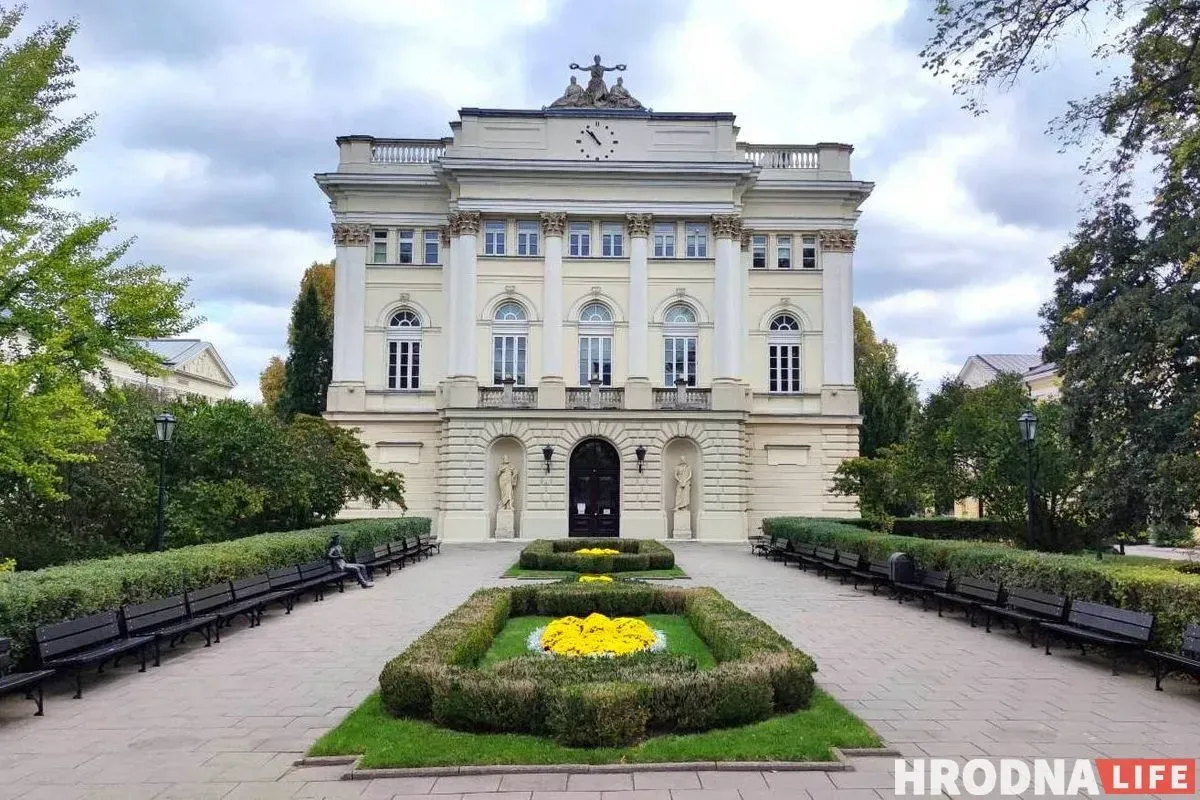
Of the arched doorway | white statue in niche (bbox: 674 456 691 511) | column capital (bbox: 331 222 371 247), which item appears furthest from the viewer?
column capital (bbox: 331 222 371 247)

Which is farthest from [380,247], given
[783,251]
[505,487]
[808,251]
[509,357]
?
[808,251]

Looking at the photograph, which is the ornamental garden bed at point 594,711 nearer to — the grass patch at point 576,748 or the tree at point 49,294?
the grass patch at point 576,748

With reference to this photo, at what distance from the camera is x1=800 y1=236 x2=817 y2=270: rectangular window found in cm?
3972

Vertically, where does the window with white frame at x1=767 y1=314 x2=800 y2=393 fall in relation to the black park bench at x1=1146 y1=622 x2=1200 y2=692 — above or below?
above

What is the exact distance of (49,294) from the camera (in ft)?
49.8

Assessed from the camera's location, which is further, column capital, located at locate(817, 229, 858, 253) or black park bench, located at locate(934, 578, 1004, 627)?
column capital, located at locate(817, 229, 858, 253)

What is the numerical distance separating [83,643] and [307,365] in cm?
3510

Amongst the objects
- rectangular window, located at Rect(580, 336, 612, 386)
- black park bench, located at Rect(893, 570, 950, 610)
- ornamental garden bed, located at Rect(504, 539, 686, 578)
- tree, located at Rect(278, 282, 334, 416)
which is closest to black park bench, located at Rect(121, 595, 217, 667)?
ornamental garden bed, located at Rect(504, 539, 686, 578)

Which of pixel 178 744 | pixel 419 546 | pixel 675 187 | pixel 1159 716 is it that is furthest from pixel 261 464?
pixel 675 187

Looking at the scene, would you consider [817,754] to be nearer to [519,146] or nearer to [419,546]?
[419,546]

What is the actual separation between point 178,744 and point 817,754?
5648 mm

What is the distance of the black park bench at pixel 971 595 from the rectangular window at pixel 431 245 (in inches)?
1132

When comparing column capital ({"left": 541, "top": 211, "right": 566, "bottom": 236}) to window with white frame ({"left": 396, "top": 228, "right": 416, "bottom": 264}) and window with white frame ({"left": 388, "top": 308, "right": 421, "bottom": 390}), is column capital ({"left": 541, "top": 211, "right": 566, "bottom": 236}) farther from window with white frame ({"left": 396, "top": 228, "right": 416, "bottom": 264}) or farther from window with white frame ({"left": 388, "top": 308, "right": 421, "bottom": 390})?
window with white frame ({"left": 388, "top": 308, "right": 421, "bottom": 390})

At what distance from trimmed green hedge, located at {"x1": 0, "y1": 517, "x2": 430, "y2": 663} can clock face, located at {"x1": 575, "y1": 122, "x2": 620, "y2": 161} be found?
23.7 m
